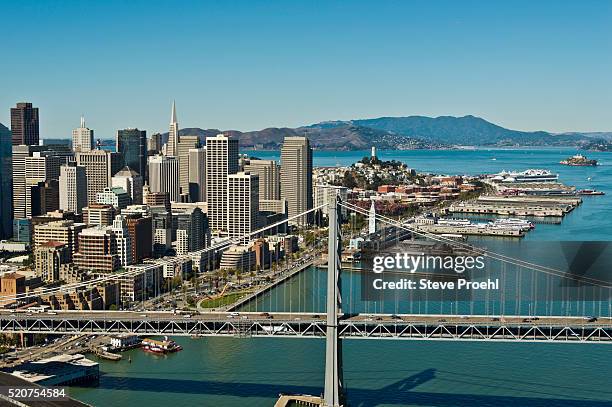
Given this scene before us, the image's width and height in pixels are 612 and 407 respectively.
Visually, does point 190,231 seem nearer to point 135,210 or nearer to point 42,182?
point 135,210

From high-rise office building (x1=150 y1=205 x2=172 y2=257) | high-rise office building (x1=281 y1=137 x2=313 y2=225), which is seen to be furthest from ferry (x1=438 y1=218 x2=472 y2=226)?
high-rise office building (x1=150 y1=205 x2=172 y2=257)

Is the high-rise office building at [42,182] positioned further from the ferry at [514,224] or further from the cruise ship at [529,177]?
the cruise ship at [529,177]

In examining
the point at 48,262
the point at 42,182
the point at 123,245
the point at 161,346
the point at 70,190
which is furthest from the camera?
the point at 42,182

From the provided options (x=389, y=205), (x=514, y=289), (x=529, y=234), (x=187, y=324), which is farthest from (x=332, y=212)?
(x=389, y=205)

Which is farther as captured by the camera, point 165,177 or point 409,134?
point 409,134

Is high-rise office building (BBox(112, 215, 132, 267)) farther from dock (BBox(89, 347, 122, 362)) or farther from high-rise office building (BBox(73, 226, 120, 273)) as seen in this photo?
dock (BBox(89, 347, 122, 362))

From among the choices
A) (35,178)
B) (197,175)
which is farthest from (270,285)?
(35,178)

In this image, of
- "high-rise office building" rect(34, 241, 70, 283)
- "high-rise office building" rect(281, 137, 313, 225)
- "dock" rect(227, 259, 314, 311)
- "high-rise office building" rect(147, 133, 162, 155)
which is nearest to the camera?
"dock" rect(227, 259, 314, 311)
